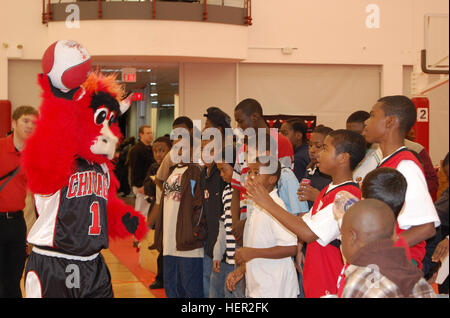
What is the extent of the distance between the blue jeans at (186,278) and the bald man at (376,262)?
3053 millimetres

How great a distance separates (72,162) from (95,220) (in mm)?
350

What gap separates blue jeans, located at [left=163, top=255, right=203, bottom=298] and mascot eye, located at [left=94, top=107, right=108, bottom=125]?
2.20 meters

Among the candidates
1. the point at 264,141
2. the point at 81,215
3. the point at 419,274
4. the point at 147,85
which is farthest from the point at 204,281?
the point at 147,85

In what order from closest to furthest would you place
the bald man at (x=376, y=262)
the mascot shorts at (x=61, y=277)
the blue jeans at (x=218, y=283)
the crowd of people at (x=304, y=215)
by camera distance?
the bald man at (x=376, y=262)
the crowd of people at (x=304, y=215)
the mascot shorts at (x=61, y=277)
the blue jeans at (x=218, y=283)

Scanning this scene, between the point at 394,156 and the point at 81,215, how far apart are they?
173 centimetres

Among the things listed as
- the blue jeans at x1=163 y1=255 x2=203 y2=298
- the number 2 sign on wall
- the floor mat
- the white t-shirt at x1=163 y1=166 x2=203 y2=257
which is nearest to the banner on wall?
the number 2 sign on wall

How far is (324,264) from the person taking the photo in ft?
10.2

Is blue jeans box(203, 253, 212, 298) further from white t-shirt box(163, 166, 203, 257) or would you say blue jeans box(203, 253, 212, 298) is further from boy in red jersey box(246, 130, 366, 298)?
boy in red jersey box(246, 130, 366, 298)

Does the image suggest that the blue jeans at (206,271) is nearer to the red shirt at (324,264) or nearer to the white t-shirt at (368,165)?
the white t-shirt at (368,165)

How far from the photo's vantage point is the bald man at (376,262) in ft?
6.61

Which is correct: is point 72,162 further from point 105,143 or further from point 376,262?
point 376,262

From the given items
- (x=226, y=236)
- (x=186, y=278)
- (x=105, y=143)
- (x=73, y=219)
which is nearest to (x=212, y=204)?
(x=226, y=236)

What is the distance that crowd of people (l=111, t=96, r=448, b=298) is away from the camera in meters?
2.23

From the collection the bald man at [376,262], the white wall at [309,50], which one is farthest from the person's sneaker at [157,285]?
the white wall at [309,50]
